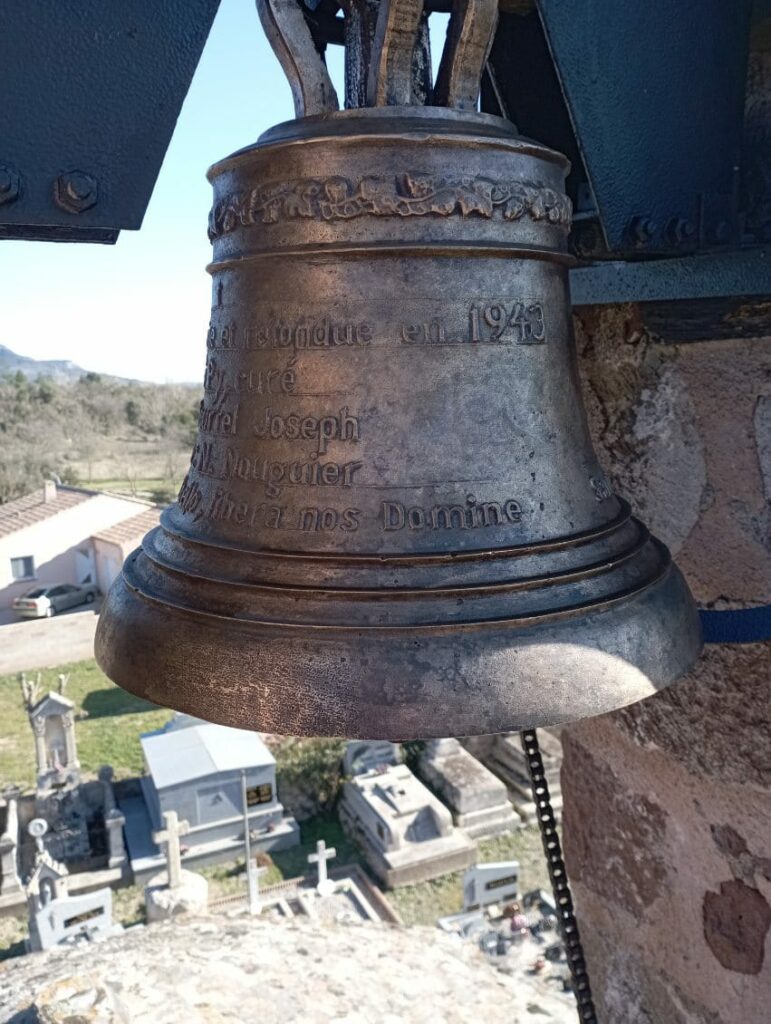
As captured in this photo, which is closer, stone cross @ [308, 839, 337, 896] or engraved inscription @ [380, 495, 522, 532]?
engraved inscription @ [380, 495, 522, 532]

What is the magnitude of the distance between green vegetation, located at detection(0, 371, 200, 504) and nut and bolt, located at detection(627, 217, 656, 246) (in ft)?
78.2

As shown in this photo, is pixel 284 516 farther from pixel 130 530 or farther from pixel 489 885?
pixel 130 530

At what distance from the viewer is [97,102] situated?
969 mm

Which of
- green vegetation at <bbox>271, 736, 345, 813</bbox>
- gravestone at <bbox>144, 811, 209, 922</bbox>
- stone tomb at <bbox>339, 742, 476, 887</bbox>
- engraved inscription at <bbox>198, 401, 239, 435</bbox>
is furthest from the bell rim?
green vegetation at <bbox>271, 736, 345, 813</bbox>

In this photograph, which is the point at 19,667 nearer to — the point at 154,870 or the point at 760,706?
the point at 154,870

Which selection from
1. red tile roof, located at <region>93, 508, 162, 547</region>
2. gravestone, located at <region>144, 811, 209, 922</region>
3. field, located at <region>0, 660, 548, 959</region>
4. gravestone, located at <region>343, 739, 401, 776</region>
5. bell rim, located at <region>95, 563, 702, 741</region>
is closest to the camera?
bell rim, located at <region>95, 563, 702, 741</region>

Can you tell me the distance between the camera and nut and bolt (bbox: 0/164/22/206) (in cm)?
93

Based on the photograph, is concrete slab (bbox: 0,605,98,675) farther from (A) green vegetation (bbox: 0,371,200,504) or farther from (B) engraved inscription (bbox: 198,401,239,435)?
(B) engraved inscription (bbox: 198,401,239,435)

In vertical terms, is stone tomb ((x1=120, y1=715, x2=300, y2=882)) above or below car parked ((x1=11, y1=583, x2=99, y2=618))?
below

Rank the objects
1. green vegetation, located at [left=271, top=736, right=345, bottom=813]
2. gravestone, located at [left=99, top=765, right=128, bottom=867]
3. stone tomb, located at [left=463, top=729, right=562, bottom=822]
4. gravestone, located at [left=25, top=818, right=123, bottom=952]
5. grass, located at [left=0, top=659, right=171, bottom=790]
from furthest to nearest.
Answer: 1. grass, located at [left=0, top=659, right=171, bottom=790]
2. green vegetation, located at [left=271, top=736, right=345, bottom=813]
3. stone tomb, located at [left=463, top=729, right=562, bottom=822]
4. gravestone, located at [left=99, top=765, right=128, bottom=867]
5. gravestone, located at [left=25, top=818, right=123, bottom=952]

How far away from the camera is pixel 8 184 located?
0.94 m

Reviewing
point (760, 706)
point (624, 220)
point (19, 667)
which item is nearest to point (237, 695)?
point (624, 220)

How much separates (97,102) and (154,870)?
909cm

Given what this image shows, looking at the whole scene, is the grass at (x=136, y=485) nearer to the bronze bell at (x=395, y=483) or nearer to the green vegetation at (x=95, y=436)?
the green vegetation at (x=95, y=436)
